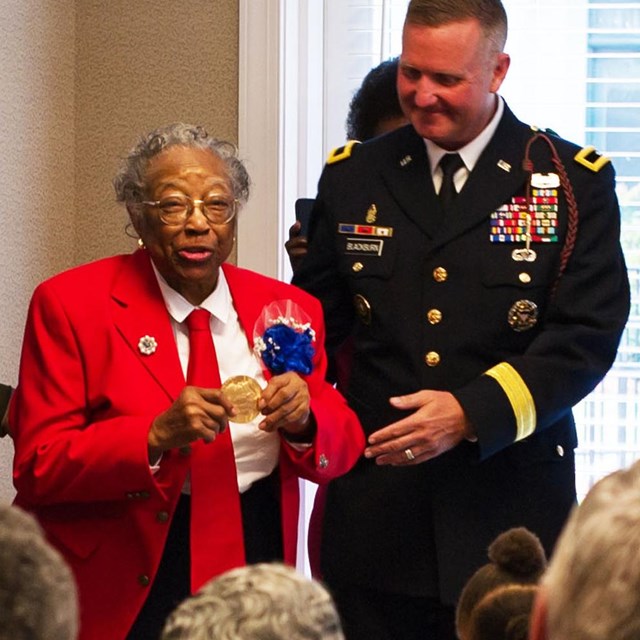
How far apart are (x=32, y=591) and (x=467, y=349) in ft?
5.44

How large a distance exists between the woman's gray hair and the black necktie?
420 millimetres

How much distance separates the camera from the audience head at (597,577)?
1.16m

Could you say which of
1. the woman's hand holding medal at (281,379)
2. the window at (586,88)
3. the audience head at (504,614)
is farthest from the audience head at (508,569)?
the window at (586,88)

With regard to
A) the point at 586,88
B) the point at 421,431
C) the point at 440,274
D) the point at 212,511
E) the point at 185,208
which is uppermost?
the point at 586,88

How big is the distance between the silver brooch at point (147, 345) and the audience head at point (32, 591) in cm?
128

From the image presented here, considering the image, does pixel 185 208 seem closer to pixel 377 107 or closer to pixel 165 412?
pixel 165 412

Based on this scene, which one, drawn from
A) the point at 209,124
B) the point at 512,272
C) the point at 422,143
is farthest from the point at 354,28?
the point at 512,272

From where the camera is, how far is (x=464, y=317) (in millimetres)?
2803

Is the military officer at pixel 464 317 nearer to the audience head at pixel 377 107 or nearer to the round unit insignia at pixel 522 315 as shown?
the round unit insignia at pixel 522 315

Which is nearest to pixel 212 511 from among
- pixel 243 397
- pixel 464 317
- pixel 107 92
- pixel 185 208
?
pixel 243 397

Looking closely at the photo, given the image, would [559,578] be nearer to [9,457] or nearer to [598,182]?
[598,182]

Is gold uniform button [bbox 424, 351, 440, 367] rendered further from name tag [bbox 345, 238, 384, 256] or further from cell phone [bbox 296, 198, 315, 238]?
cell phone [bbox 296, 198, 315, 238]

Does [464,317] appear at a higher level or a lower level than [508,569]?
higher

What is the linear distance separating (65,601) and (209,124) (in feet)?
9.26
